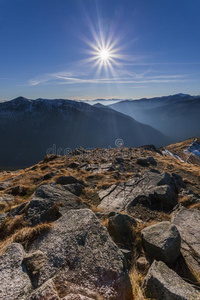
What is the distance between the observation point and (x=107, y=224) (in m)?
5.70

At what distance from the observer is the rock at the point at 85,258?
10.4 feet

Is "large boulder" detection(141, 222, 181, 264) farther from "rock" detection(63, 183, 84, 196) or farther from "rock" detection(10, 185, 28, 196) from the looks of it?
"rock" detection(10, 185, 28, 196)

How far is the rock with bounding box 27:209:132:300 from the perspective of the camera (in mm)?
3184

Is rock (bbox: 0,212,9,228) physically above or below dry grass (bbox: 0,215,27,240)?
below

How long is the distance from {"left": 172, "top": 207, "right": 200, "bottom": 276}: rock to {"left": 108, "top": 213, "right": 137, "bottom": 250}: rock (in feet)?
5.31

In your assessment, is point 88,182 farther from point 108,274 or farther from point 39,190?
point 108,274

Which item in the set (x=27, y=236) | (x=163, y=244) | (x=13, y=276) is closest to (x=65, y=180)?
(x=27, y=236)

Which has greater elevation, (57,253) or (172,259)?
(57,253)

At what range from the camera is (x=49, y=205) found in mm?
6805

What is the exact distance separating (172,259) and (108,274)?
2.21 meters

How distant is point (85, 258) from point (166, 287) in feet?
5.68

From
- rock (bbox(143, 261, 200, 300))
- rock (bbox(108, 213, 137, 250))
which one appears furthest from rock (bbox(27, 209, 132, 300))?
rock (bbox(108, 213, 137, 250))

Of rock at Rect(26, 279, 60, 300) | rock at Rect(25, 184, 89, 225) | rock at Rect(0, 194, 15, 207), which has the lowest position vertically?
rock at Rect(0, 194, 15, 207)

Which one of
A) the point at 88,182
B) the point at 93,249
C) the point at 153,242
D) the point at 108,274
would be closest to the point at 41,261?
the point at 93,249
